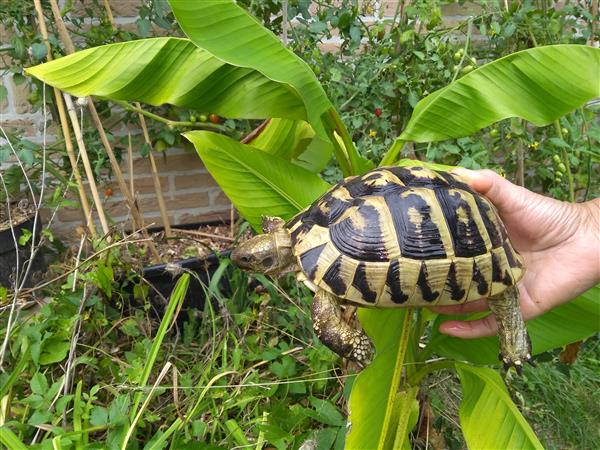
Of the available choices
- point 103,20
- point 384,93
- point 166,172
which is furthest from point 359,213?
point 166,172

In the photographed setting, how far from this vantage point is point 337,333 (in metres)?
0.94

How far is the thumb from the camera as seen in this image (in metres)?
1.10

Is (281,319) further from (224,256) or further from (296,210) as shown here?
(296,210)

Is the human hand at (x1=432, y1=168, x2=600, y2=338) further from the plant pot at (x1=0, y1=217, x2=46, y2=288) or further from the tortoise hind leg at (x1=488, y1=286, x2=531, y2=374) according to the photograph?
the plant pot at (x1=0, y1=217, x2=46, y2=288)

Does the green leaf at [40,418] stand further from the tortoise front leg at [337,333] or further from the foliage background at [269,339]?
the tortoise front leg at [337,333]

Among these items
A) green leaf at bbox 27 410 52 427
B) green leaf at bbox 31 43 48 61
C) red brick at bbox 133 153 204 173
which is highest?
green leaf at bbox 31 43 48 61

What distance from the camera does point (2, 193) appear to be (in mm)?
1871

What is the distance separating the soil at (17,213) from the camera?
79.4 inches

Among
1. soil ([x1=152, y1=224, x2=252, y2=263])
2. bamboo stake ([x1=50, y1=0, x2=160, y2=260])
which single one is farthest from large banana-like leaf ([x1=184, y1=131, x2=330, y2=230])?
soil ([x1=152, y1=224, x2=252, y2=263])

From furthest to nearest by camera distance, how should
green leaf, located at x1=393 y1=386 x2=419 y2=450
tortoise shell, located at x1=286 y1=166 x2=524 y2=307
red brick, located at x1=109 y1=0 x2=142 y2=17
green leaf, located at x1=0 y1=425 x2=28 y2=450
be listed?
1. red brick, located at x1=109 y1=0 x2=142 y2=17
2. green leaf, located at x1=393 y1=386 x2=419 y2=450
3. green leaf, located at x1=0 y1=425 x2=28 y2=450
4. tortoise shell, located at x1=286 y1=166 x2=524 y2=307

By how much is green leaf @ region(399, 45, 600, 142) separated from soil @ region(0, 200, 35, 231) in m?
1.67

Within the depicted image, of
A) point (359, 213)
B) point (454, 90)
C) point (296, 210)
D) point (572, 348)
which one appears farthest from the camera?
point (572, 348)

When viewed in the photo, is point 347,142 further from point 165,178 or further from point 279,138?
point 165,178

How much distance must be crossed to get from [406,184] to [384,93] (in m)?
1.14
